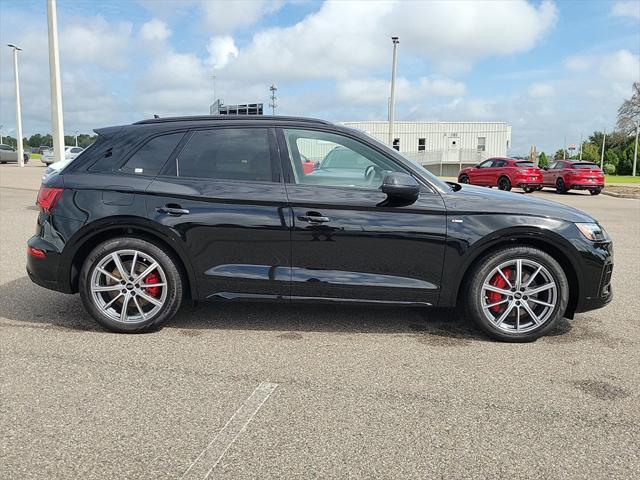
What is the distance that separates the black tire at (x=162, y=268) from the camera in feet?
13.4

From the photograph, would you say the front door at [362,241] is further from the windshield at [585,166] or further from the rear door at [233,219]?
the windshield at [585,166]

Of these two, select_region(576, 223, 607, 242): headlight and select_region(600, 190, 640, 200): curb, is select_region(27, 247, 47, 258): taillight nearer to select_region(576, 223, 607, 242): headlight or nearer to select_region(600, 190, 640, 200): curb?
select_region(576, 223, 607, 242): headlight

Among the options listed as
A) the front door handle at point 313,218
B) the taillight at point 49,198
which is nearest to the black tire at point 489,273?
the front door handle at point 313,218

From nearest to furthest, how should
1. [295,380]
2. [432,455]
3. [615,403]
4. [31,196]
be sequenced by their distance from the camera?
[432,455], [615,403], [295,380], [31,196]

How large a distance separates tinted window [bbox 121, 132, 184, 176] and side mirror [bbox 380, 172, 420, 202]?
172 centimetres

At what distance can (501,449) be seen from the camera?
258 cm

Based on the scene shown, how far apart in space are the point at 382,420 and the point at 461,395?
23.3 inches

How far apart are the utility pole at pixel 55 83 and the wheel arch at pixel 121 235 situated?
1334 centimetres

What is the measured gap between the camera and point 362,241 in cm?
394

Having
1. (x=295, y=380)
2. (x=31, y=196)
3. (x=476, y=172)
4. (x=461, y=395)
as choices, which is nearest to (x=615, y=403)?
(x=461, y=395)

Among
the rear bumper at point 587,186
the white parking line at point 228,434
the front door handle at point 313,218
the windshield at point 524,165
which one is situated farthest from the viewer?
the windshield at point 524,165

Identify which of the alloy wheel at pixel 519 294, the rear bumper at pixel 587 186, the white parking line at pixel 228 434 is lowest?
the white parking line at pixel 228 434

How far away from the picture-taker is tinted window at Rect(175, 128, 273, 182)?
4.12 metres

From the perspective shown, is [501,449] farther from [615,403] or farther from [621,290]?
[621,290]
